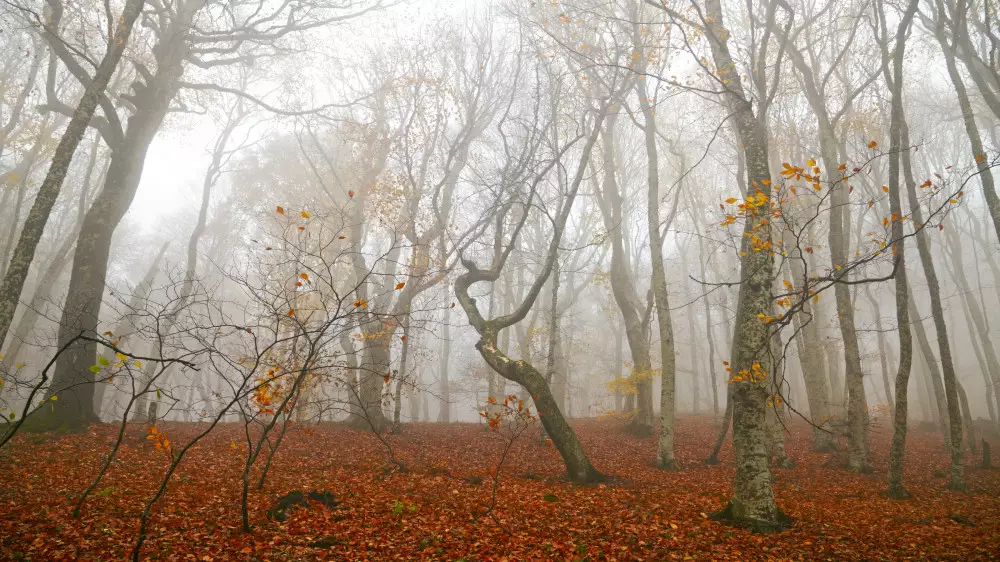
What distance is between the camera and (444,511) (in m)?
6.15

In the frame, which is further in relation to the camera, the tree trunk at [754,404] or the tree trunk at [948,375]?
the tree trunk at [948,375]

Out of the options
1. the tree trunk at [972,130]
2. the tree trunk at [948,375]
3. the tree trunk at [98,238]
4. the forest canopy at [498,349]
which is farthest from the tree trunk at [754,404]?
the tree trunk at [98,238]

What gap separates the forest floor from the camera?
15.5ft

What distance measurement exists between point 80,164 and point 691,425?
30.3 meters

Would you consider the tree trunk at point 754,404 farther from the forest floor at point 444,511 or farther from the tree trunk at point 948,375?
the tree trunk at point 948,375

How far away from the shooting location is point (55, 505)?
5168 millimetres

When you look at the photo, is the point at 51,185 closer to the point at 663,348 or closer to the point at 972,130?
the point at 663,348

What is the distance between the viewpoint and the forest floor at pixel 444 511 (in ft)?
15.5

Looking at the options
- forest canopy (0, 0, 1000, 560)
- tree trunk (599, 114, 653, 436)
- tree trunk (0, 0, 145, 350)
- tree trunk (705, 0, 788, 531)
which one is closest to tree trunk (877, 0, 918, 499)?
forest canopy (0, 0, 1000, 560)

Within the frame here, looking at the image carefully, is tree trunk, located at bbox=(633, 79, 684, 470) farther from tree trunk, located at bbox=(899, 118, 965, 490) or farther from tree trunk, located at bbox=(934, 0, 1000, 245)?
tree trunk, located at bbox=(934, 0, 1000, 245)

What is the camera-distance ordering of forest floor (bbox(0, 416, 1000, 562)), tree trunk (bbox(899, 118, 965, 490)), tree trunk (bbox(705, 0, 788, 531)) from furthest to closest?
tree trunk (bbox(899, 118, 965, 490)) → tree trunk (bbox(705, 0, 788, 531)) → forest floor (bbox(0, 416, 1000, 562))

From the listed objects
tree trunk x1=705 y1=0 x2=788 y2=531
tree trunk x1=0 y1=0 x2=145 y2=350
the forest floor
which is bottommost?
the forest floor

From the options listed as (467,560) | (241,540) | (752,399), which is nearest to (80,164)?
(241,540)

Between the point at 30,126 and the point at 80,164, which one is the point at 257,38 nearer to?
the point at 30,126
